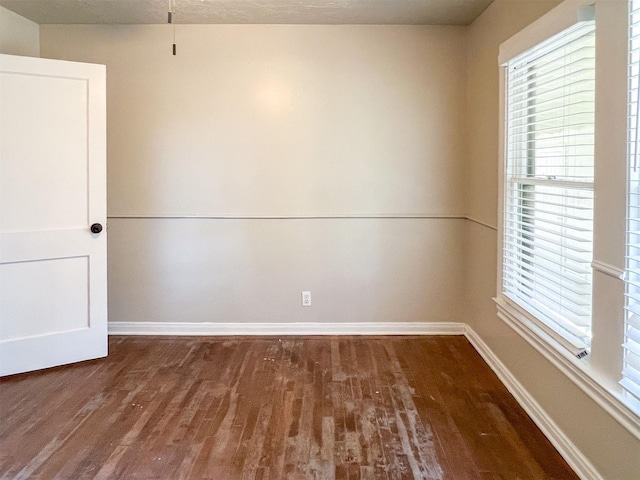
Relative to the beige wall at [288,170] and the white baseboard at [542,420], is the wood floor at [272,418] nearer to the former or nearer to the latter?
the white baseboard at [542,420]

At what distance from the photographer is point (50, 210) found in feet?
11.2

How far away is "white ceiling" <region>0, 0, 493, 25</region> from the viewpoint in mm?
3469

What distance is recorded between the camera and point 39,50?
13.1ft

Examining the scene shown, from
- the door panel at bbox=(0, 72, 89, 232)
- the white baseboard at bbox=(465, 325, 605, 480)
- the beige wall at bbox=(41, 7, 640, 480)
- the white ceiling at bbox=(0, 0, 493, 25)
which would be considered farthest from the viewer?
the beige wall at bbox=(41, 7, 640, 480)

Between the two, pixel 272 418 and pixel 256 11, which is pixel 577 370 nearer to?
pixel 272 418

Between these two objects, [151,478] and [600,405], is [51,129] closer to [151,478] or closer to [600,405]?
[151,478]

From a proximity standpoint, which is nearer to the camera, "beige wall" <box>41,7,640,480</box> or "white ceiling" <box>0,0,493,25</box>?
"white ceiling" <box>0,0,493,25</box>

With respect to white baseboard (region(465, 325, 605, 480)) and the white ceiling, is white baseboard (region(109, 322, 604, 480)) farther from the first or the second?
the white ceiling

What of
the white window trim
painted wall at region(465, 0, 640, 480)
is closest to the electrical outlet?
painted wall at region(465, 0, 640, 480)

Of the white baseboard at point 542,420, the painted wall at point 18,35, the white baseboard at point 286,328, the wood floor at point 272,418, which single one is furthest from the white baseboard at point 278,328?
the painted wall at point 18,35

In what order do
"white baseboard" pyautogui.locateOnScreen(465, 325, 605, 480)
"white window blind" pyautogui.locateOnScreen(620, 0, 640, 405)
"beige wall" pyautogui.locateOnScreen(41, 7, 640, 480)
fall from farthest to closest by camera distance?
"beige wall" pyautogui.locateOnScreen(41, 7, 640, 480), "white baseboard" pyautogui.locateOnScreen(465, 325, 605, 480), "white window blind" pyautogui.locateOnScreen(620, 0, 640, 405)

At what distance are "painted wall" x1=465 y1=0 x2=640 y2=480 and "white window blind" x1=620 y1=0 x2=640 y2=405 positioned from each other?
9.7 inches

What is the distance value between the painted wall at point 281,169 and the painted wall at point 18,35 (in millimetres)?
108

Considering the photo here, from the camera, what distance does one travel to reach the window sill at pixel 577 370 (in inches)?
73.4
